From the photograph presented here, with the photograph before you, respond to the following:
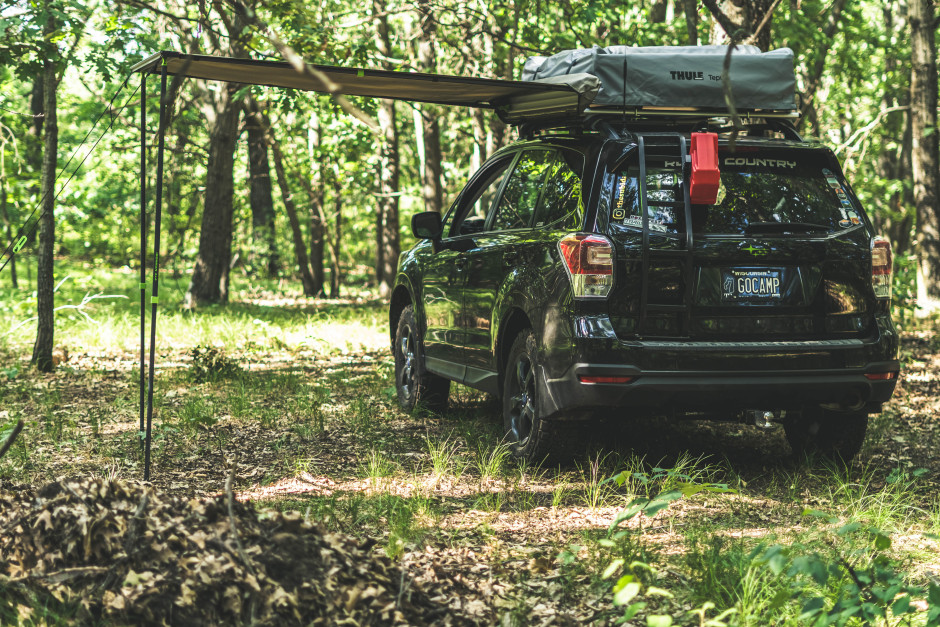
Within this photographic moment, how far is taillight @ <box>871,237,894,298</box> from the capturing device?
5.16 meters

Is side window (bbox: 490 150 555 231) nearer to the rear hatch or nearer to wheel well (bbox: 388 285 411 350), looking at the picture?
the rear hatch

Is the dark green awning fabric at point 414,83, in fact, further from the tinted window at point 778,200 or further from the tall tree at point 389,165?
the tall tree at point 389,165

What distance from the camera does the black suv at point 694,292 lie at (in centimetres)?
486

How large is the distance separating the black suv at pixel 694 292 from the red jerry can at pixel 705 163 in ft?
0.10

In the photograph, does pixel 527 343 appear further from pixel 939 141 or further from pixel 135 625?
pixel 939 141

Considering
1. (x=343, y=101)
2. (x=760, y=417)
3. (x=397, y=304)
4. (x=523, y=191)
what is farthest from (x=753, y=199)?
(x=343, y=101)

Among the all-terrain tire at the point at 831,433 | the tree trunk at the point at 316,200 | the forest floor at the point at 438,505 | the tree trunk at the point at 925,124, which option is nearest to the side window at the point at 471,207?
the forest floor at the point at 438,505

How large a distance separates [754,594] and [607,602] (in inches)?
21.3

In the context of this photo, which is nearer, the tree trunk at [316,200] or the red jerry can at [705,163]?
the red jerry can at [705,163]

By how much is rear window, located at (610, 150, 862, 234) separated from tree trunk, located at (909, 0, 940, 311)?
10073 millimetres

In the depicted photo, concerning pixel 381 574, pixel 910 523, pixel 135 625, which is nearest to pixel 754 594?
pixel 381 574

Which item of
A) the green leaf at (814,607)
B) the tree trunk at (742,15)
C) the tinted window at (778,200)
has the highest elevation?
the tree trunk at (742,15)

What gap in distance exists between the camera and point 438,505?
187 inches

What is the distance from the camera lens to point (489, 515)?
4609 mm
